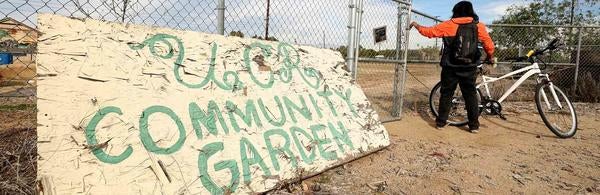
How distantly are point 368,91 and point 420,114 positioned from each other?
10.3 ft

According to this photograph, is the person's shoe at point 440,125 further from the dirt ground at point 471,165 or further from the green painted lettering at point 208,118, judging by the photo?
the green painted lettering at point 208,118

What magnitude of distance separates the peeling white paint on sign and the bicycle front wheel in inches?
115

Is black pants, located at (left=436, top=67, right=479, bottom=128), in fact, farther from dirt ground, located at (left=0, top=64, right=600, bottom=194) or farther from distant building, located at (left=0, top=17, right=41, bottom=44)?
distant building, located at (left=0, top=17, right=41, bottom=44)

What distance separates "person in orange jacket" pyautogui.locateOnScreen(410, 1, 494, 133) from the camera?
485 cm

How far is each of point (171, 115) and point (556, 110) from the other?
4.94 metres

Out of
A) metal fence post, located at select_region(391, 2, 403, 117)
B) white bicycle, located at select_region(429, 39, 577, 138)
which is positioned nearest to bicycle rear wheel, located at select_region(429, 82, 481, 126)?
white bicycle, located at select_region(429, 39, 577, 138)

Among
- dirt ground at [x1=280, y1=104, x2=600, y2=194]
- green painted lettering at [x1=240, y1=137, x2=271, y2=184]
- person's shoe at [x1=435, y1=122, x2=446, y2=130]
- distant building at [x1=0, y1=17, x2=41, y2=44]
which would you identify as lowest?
dirt ground at [x1=280, y1=104, x2=600, y2=194]

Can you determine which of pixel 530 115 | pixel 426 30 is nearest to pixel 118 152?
pixel 426 30

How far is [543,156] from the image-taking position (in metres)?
4.14

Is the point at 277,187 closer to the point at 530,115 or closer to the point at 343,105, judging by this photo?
the point at 343,105

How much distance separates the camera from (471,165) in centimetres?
371

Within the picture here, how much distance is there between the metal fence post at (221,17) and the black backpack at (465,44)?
2.90 meters

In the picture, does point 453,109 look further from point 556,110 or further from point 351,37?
point 351,37

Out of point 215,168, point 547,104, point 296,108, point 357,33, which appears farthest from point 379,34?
point 215,168
